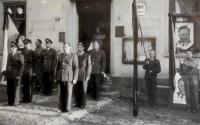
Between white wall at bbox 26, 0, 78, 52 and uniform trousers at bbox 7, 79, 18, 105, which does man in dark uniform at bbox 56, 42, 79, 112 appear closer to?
uniform trousers at bbox 7, 79, 18, 105

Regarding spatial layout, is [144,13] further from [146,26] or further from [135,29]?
[135,29]

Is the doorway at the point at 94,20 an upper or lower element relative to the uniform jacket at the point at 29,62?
upper

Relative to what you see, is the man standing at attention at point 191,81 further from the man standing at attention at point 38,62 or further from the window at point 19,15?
the window at point 19,15

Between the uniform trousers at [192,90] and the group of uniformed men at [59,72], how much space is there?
246cm

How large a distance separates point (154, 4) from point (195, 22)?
135 centimetres

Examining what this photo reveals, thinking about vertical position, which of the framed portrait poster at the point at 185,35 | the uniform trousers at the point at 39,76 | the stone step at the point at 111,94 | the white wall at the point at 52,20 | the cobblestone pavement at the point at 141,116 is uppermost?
the white wall at the point at 52,20

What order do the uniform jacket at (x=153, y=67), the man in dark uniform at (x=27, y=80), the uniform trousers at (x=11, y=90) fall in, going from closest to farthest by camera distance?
the uniform trousers at (x=11, y=90), the uniform jacket at (x=153, y=67), the man in dark uniform at (x=27, y=80)

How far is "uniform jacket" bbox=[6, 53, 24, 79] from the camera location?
678cm

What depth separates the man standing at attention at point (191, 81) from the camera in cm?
672

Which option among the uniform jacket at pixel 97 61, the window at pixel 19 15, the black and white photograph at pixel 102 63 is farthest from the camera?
the window at pixel 19 15

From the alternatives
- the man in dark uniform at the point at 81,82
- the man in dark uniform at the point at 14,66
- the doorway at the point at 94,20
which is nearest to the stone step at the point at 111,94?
the doorway at the point at 94,20

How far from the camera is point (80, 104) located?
6.73 m

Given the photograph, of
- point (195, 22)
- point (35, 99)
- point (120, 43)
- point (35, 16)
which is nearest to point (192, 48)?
point (195, 22)

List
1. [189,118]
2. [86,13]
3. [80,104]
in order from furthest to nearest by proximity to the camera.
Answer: [86,13] → [80,104] → [189,118]
